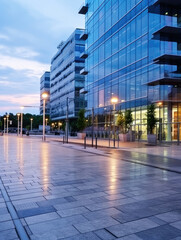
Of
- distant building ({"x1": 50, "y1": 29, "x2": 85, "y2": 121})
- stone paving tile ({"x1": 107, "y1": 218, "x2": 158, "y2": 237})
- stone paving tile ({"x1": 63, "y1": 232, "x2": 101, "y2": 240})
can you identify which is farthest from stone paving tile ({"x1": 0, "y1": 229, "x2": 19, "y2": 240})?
distant building ({"x1": 50, "y1": 29, "x2": 85, "y2": 121})

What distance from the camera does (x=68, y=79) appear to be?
79312mm

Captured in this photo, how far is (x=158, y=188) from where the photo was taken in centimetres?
711

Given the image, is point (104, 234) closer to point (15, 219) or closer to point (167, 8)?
point (15, 219)

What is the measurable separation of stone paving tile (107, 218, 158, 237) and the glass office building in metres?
26.3

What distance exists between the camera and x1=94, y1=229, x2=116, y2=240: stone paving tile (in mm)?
3857

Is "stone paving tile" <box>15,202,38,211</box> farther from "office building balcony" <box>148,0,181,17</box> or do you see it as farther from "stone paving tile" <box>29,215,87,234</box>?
"office building balcony" <box>148,0,181,17</box>

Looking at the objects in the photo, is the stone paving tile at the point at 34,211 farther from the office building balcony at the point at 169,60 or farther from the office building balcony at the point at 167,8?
the office building balcony at the point at 167,8

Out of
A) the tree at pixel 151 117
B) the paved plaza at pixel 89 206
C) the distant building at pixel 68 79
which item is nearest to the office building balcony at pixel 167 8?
the tree at pixel 151 117

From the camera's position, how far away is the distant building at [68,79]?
73125 millimetres

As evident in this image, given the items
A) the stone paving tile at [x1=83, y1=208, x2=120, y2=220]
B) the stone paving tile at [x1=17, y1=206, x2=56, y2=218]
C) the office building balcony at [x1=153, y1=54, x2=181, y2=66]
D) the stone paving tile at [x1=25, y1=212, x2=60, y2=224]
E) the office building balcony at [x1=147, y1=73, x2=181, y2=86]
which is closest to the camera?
the stone paving tile at [x1=25, y1=212, x2=60, y2=224]

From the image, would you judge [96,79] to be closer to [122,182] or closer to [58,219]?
[122,182]

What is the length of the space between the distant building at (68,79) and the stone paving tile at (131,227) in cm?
5781

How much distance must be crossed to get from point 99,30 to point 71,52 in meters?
32.3

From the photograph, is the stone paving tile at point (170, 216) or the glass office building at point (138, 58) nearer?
the stone paving tile at point (170, 216)
